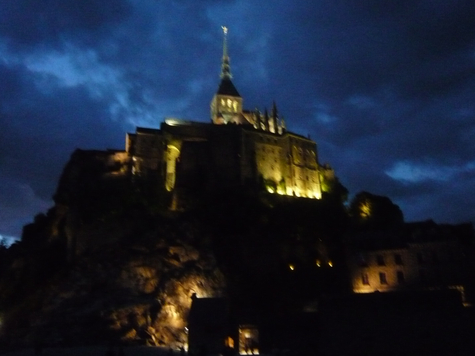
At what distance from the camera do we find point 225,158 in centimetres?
7356

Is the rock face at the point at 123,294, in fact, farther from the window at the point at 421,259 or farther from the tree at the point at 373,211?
the tree at the point at 373,211

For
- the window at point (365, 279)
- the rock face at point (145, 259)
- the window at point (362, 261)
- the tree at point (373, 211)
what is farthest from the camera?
the tree at point (373, 211)

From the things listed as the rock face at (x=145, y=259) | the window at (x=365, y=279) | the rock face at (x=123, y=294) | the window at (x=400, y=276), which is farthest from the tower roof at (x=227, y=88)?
the window at (x=400, y=276)

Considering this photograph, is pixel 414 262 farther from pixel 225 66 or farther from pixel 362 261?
pixel 225 66

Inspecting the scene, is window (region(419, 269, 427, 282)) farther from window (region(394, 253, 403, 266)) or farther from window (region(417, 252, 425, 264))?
window (region(394, 253, 403, 266))

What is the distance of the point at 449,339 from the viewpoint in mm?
29266

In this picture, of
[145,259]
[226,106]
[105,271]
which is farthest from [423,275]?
[226,106]

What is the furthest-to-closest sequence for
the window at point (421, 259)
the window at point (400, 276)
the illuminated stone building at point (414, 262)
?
the window at point (400, 276) → the window at point (421, 259) → the illuminated stone building at point (414, 262)

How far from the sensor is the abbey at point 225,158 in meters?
69.4

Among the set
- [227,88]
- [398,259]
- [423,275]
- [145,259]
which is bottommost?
[423,275]

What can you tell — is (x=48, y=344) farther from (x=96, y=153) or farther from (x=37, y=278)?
(x=96, y=153)

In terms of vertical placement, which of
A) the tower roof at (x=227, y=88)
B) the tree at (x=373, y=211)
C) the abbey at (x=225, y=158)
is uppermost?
the tower roof at (x=227, y=88)

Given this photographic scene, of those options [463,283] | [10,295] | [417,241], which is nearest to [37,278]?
[10,295]

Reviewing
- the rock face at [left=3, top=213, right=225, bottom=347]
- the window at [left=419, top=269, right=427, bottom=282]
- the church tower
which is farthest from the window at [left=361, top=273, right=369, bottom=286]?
the church tower
